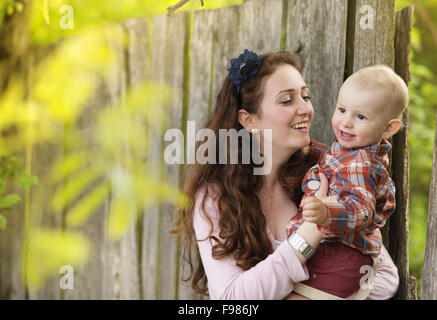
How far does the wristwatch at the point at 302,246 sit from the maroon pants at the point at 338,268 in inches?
2.0

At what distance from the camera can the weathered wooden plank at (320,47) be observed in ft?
6.69

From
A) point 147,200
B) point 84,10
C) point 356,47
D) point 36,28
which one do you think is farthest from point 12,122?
point 356,47

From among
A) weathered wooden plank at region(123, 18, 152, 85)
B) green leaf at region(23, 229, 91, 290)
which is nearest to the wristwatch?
weathered wooden plank at region(123, 18, 152, 85)

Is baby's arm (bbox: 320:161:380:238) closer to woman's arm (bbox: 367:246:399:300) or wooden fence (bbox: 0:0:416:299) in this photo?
woman's arm (bbox: 367:246:399:300)

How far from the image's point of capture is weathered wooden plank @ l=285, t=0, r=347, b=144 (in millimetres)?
2039

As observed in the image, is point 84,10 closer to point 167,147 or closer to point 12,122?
point 12,122

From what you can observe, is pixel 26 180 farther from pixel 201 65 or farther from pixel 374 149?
pixel 374 149

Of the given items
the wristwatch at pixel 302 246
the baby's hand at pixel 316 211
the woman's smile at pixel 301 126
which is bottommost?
the wristwatch at pixel 302 246

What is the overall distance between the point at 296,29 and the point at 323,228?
100 centimetres

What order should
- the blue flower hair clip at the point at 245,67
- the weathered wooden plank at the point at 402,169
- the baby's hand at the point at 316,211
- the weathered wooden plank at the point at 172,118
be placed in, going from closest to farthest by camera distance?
the baby's hand at the point at 316,211 < the weathered wooden plank at the point at 402,169 < the blue flower hair clip at the point at 245,67 < the weathered wooden plank at the point at 172,118

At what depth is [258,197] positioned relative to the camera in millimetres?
2086

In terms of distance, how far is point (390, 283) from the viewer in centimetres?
181

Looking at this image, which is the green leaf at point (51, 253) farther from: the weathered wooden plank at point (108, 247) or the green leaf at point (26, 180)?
the green leaf at point (26, 180)

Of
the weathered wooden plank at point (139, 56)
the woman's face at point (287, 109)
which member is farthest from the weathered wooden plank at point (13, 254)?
the woman's face at point (287, 109)
